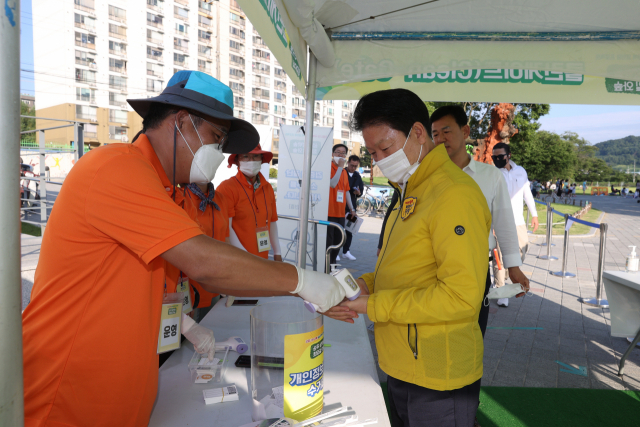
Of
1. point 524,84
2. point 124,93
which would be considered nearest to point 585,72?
point 524,84

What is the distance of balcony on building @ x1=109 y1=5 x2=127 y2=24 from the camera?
146 ft

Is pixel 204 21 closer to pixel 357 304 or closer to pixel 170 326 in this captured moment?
pixel 170 326

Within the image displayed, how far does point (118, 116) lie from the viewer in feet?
153

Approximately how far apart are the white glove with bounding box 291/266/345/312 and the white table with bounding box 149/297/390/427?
0.31m

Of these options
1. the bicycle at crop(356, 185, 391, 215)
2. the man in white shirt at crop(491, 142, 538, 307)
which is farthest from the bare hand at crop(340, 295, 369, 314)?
the bicycle at crop(356, 185, 391, 215)

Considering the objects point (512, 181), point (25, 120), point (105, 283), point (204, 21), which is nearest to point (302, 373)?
point (105, 283)

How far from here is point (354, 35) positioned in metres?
2.75

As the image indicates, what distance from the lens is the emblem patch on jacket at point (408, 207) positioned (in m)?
1.45

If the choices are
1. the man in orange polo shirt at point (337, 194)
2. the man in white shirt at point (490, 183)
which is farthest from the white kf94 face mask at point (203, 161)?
the man in orange polo shirt at point (337, 194)

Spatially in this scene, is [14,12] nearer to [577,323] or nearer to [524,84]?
[524,84]

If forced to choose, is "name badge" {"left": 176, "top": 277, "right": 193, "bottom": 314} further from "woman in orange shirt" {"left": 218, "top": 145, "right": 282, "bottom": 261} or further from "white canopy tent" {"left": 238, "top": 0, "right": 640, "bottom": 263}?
"woman in orange shirt" {"left": 218, "top": 145, "right": 282, "bottom": 261}

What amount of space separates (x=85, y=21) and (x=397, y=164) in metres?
54.0

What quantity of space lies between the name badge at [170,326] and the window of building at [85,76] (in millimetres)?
52959

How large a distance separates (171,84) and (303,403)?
114 centimetres
